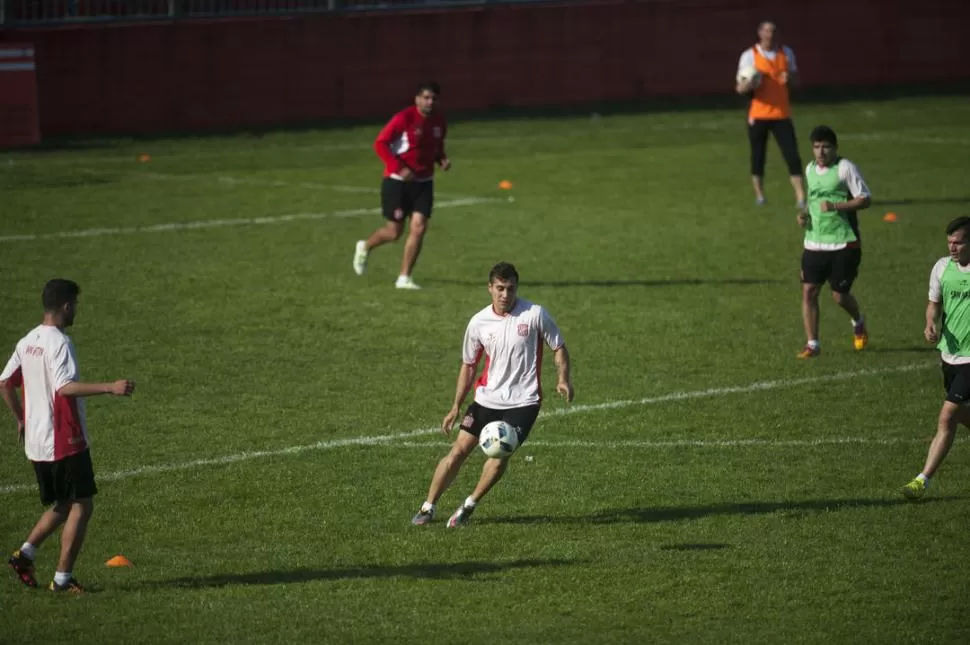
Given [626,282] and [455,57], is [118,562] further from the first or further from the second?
[455,57]

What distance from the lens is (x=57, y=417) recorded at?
8.98 m

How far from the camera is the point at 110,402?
1416cm

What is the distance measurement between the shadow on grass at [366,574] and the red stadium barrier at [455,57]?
23924mm

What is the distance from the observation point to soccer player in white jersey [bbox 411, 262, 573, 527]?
34.1 ft

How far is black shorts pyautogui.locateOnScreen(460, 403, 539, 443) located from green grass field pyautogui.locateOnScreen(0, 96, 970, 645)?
2.20ft

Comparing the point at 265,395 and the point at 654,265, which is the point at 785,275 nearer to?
the point at 654,265

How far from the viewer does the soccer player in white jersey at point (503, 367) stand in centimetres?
1039

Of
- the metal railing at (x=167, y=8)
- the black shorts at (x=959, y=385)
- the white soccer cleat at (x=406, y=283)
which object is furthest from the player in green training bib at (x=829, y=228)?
the metal railing at (x=167, y=8)

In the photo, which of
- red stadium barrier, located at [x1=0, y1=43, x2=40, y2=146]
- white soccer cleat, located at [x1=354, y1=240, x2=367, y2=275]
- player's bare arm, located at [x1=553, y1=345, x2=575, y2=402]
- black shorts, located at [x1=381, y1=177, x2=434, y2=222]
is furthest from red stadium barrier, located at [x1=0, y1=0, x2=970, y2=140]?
player's bare arm, located at [x1=553, y1=345, x2=575, y2=402]

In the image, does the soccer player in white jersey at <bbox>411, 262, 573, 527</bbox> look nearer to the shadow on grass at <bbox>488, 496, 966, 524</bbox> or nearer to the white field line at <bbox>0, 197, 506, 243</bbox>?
the shadow on grass at <bbox>488, 496, 966, 524</bbox>

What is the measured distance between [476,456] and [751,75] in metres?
12.7

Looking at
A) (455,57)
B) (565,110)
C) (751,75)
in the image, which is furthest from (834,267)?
(565,110)

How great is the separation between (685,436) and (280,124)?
23027 mm

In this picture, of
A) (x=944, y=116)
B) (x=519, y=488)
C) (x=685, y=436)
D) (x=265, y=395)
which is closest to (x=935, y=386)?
(x=685, y=436)
